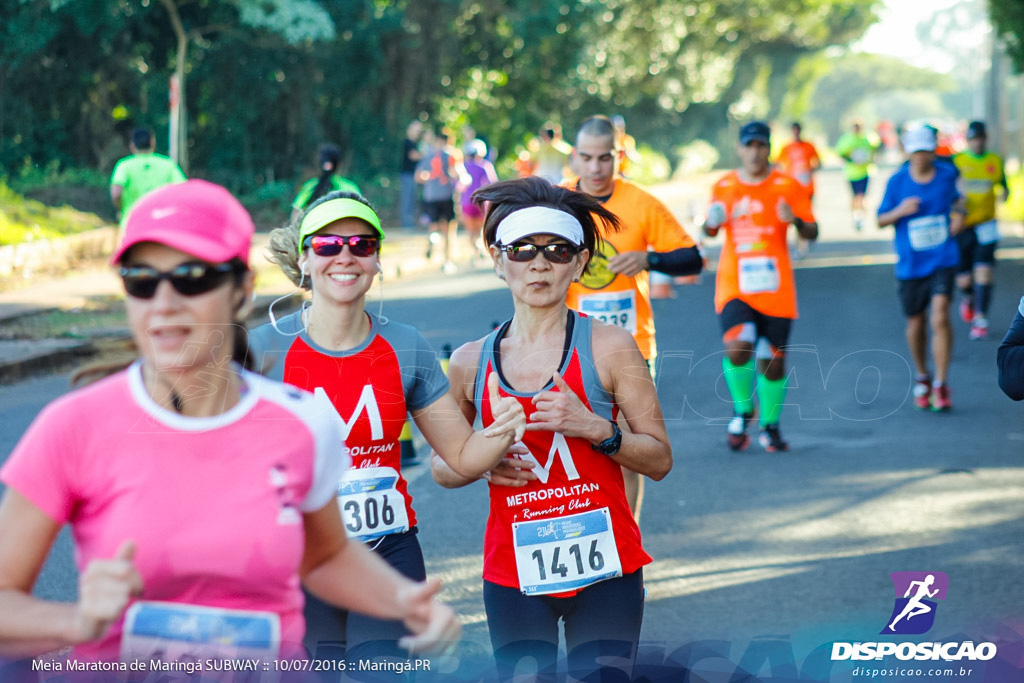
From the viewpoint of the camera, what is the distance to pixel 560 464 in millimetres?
3428

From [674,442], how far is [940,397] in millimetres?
2195

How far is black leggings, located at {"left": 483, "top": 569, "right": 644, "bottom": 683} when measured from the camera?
11.1 ft

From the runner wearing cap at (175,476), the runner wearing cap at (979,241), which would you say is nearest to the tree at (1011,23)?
the runner wearing cap at (979,241)

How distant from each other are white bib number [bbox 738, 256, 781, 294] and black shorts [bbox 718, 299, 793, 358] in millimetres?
112

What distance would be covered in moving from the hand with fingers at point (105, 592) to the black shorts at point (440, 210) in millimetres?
17069

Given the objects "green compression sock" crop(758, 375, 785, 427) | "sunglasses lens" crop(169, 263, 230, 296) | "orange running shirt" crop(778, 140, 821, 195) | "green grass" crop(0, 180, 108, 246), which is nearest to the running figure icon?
"green compression sock" crop(758, 375, 785, 427)

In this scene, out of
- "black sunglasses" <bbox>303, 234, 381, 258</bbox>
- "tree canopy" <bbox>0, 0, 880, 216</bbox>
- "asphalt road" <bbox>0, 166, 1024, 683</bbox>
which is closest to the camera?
"black sunglasses" <bbox>303, 234, 381, 258</bbox>

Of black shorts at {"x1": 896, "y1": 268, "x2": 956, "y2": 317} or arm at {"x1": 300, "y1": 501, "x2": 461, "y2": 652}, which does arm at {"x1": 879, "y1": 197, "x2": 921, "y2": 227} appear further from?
arm at {"x1": 300, "y1": 501, "x2": 461, "y2": 652}

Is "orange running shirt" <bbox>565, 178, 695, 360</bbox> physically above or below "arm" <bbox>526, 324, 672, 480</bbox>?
above

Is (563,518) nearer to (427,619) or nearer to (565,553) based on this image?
(565,553)

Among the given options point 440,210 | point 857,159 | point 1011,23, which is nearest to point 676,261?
point 440,210

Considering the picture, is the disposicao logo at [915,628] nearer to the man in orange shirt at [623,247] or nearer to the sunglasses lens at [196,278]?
the man in orange shirt at [623,247]

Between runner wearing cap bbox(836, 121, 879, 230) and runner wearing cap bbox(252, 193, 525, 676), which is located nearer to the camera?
runner wearing cap bbox(252, 193, 525, 676)

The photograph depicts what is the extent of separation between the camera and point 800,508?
22.1ft
